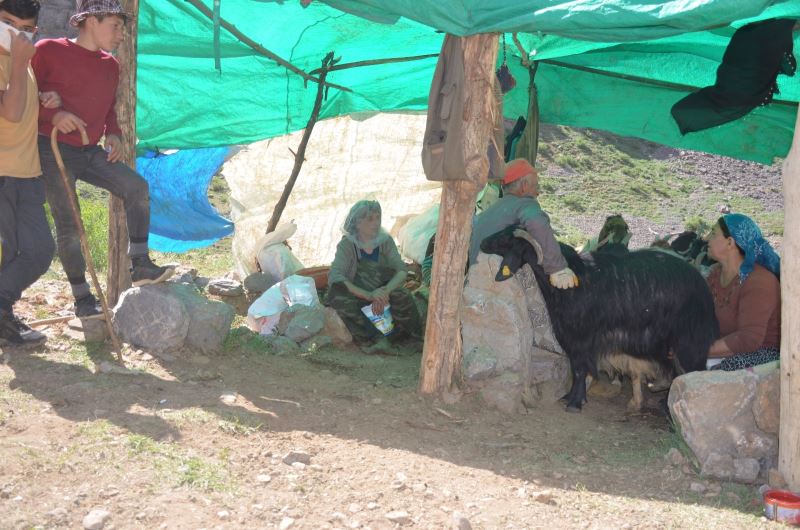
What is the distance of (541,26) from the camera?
4.59 meters

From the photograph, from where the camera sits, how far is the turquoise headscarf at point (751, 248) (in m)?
5.29

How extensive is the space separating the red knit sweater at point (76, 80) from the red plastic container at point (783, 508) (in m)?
4.24

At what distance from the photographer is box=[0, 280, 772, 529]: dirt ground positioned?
3584 mm

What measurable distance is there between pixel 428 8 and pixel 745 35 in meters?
2.52

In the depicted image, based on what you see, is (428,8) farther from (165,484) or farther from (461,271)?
(165,484)

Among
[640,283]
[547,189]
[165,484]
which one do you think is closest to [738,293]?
[640,283]

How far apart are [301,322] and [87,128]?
2.24m

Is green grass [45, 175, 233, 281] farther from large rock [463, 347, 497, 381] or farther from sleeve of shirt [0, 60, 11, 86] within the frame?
large rock [463, 347, 497, 381]

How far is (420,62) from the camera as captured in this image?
7617mm

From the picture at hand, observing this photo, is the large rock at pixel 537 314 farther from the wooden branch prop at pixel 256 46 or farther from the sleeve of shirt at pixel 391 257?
the wooden branch prop at pixel 256 46

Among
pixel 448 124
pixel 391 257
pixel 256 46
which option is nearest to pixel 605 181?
pixel 391 257

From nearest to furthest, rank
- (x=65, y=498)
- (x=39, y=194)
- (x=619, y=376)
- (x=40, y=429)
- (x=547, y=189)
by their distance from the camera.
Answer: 1. (x=65, y=498)
2. (x=40, y=429)
3. (x=39, y=194)
4. (x=619, y=376)
5. (x=547, y=189)

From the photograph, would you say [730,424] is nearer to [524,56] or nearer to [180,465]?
[180,465]

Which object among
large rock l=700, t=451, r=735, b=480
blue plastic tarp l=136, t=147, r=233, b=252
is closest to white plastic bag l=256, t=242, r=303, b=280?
blue plastic tarp l=136, t=147, r=233, b=252
